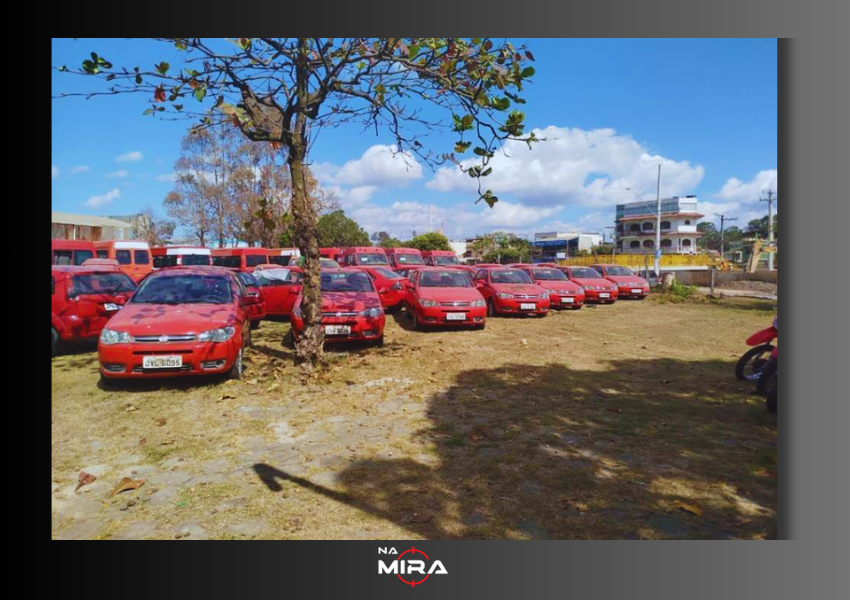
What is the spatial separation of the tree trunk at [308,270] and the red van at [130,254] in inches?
545

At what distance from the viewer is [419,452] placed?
371cm

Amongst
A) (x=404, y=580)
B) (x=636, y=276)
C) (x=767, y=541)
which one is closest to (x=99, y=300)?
(x=404, y=580)

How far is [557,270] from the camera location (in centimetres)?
1684

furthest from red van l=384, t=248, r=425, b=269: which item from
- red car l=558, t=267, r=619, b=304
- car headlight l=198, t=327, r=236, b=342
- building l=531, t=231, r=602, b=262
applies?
building l=531, t=231, r=602, b=262

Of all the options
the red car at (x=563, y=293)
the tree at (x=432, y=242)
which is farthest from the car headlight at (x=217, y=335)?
the tree at (x=432, y=242)

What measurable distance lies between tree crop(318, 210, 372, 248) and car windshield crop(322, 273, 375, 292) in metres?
29.9

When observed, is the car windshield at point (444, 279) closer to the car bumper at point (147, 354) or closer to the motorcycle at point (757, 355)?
the motorcycle at point (757, 355)

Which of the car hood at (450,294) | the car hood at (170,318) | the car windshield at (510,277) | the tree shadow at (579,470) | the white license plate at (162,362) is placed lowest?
the tree shadow at (579,470)

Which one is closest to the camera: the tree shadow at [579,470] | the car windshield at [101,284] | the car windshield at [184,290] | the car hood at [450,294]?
the tree shadow at [579,470]

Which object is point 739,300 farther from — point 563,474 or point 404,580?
point 404,580

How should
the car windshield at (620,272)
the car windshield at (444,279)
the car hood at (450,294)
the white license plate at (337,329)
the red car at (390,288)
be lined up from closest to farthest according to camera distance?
the white license plate at (337,329) < the car hood at (450,294) < the car windshield at (444,279) < the red car at (390,288) < the car windshield at (620,272)

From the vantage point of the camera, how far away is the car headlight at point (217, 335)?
17.4 ft

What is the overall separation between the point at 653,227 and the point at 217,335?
119 feet

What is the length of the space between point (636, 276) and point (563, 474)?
17.9 meters
